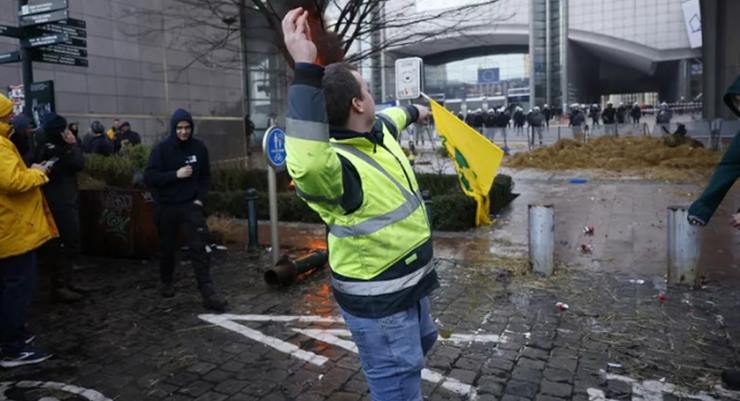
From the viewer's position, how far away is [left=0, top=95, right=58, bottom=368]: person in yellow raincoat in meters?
4.59

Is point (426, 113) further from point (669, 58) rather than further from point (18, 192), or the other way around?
point (669, 58)

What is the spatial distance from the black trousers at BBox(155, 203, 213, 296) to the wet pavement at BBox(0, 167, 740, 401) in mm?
343

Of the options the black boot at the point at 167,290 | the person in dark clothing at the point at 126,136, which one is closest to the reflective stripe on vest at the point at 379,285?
the black boot at the point at 167,290

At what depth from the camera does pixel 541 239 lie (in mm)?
6719

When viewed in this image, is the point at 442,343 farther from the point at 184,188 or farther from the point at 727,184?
the point at 184,188

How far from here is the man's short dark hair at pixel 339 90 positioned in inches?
92.5

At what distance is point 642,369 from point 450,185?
7223 millimetres

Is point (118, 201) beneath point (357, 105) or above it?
beneath

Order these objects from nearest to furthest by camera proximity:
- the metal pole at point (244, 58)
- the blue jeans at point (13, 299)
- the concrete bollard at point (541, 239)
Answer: the blue jeans at point (13, 299), the concrete bollard at point (541, 239), the metal pole at point (244, 58)

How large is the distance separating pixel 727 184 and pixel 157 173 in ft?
16.4

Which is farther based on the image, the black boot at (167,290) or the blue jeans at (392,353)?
the black boot at (167,290)

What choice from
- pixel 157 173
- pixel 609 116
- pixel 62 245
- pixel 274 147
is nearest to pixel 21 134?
pixel 157 173

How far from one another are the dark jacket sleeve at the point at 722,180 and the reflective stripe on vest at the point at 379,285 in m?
2.66

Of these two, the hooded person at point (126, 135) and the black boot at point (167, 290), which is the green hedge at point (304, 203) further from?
the black boot at point (167, 290)
